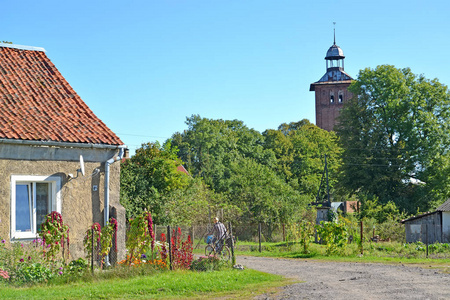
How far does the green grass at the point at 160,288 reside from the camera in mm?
12891

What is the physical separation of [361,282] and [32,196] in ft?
29.7

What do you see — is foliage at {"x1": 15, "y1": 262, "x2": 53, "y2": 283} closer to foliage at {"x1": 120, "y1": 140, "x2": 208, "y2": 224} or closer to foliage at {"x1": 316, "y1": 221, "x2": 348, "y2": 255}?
foliage at {"x1": 316, "y1": 221, "x2": 348, "y2": 255}

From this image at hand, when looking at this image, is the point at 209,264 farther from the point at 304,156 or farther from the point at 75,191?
the point at 304,156

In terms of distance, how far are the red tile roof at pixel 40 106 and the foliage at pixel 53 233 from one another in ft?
7.21

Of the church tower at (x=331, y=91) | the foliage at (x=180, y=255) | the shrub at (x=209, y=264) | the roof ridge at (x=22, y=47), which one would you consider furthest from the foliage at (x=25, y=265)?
the church tower at (x=331, y=91)

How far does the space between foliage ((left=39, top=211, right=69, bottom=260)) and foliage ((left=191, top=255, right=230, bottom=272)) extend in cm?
384

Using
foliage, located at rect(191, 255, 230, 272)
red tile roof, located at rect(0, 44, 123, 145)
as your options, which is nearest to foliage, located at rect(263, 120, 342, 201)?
foliage, located at rect(191, 255, 230, 272)

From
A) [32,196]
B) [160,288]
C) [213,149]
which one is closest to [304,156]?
[213,149]

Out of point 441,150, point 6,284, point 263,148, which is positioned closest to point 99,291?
point 6,284

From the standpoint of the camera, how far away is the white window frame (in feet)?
51.3

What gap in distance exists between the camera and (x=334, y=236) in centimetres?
2569

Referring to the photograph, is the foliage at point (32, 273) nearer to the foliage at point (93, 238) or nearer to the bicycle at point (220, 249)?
the foliage at point (93, 238)

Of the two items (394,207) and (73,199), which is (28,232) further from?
(394,207)

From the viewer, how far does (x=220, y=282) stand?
48.8 feet
